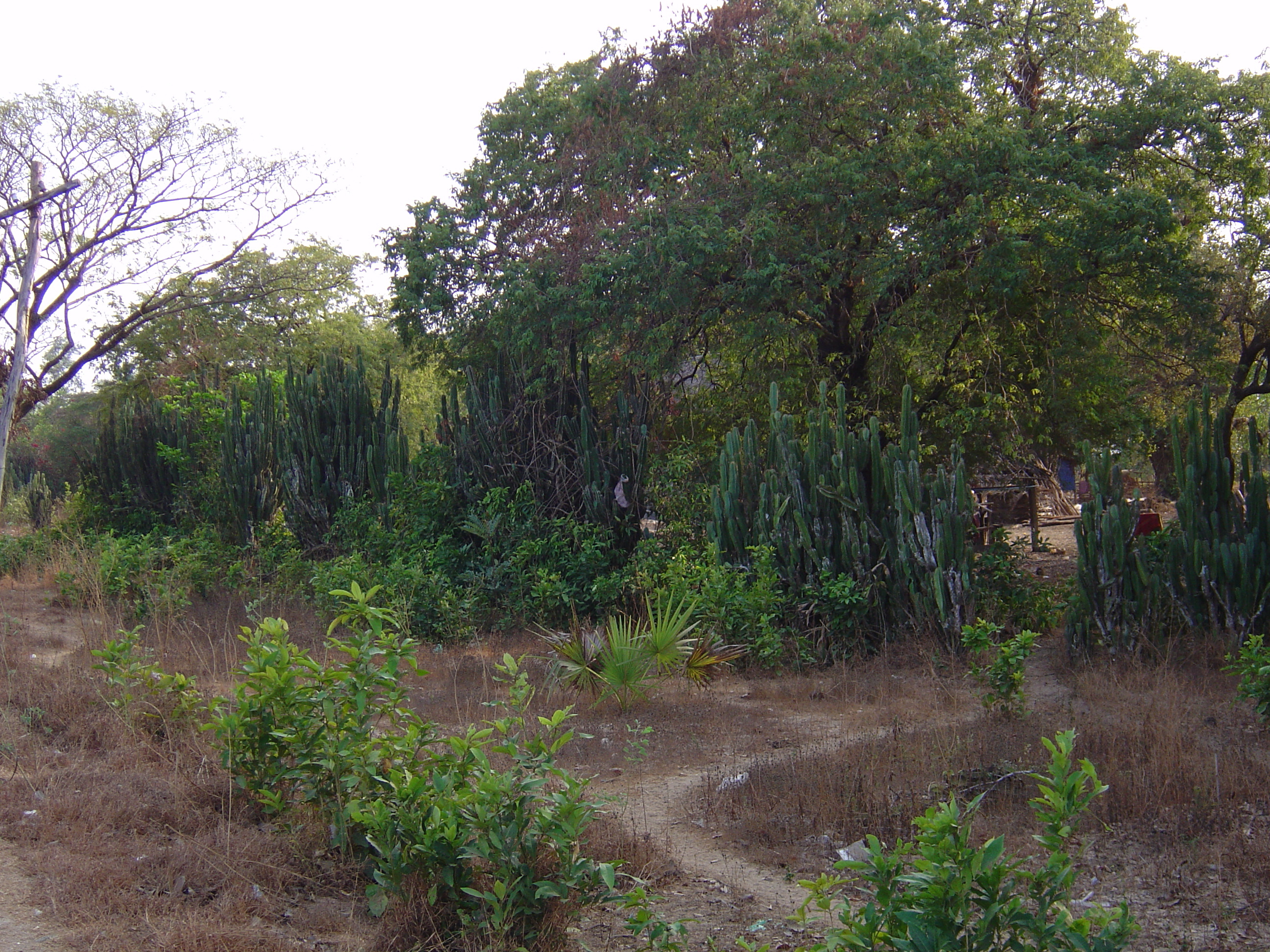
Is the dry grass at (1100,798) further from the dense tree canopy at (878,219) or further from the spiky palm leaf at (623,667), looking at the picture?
the dense tree canopy at (878,219)

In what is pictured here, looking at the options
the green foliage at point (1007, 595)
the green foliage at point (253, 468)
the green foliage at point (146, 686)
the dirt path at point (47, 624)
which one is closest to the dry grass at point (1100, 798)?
the green foliage at point (1007, 595)

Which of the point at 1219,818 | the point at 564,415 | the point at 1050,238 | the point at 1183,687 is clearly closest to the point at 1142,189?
the point at 1050,238

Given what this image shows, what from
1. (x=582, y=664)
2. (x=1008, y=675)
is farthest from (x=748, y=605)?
(x=1008, y=675)

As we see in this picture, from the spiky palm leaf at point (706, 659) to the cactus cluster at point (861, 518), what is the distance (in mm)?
1123

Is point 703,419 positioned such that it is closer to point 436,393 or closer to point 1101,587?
point 1101,587

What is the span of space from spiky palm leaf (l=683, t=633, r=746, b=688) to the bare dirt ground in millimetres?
144

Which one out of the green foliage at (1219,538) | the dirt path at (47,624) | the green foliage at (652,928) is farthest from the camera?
the dirt path at (47,624)

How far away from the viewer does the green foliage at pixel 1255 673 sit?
531 centimetres

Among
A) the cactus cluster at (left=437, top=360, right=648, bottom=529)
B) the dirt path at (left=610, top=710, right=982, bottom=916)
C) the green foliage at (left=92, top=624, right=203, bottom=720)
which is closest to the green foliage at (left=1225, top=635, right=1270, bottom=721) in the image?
the dirt path at (left=610, top=710, right=982, bottom=916)

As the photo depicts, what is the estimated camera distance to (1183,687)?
6438 millimetres

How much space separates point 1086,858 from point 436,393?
79.8ft

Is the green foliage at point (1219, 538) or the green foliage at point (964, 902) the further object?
the green foliage at point (1219, 538)

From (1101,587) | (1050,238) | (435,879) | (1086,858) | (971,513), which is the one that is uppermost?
(1050,238)

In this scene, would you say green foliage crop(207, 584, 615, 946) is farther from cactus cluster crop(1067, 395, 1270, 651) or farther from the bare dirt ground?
cactus cluster crop(1067, 395, 1270, 651)
